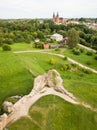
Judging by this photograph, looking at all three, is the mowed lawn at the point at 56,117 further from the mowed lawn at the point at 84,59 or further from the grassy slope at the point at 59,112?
the mowed lawn at the point at 84,59

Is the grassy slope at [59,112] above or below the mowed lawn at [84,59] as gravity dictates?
above

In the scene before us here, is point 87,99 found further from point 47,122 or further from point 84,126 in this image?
point 47,122

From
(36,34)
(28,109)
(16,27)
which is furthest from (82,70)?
(16,27)

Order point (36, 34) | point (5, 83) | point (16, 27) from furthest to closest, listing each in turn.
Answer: point (16, 27) < point (36, 34) < point (5, 83)

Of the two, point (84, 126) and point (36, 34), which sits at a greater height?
point (84, 126)

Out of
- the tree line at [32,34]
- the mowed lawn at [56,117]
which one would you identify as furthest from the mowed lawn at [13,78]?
the tree line at [32,34]
